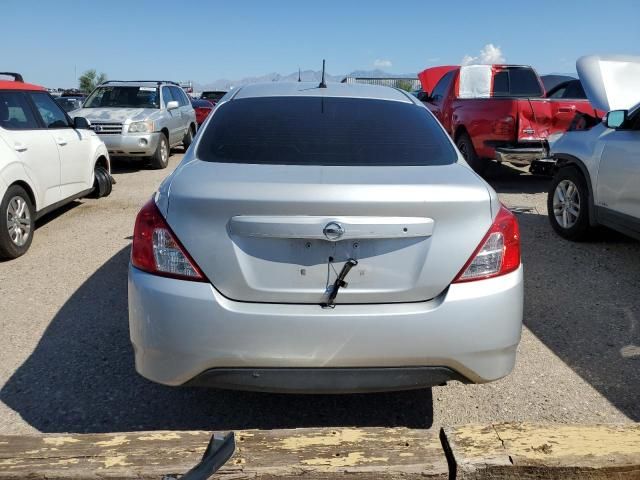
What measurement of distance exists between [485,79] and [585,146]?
5.53 meters

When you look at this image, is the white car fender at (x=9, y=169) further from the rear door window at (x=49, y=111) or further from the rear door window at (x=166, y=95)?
the rear door window at (x=166, y=95)

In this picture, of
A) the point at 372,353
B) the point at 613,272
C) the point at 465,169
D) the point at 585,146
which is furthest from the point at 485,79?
the point at 372,353

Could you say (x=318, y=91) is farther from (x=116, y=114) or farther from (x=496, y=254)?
(x=116, y=114)

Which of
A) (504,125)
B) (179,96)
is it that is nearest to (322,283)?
(504,125)

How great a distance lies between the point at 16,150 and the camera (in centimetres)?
579

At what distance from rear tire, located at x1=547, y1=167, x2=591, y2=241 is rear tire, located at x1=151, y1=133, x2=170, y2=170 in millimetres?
7953

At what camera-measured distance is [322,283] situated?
2.33m

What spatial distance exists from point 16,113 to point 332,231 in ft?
17.4

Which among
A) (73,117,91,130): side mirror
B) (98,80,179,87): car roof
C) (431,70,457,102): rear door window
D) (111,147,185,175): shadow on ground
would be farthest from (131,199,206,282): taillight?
(98,80,179,87): car roof

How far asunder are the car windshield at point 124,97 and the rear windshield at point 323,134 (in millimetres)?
9693

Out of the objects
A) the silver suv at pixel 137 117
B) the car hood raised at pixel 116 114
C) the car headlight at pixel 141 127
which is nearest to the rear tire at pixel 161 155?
the silver suv at pixel 137 117

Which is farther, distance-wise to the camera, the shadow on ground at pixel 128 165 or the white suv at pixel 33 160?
the shadow on ground at pixel 128 165

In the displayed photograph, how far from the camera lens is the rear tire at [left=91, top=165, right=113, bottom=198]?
8305 mm

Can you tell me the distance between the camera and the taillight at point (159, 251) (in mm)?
2357
